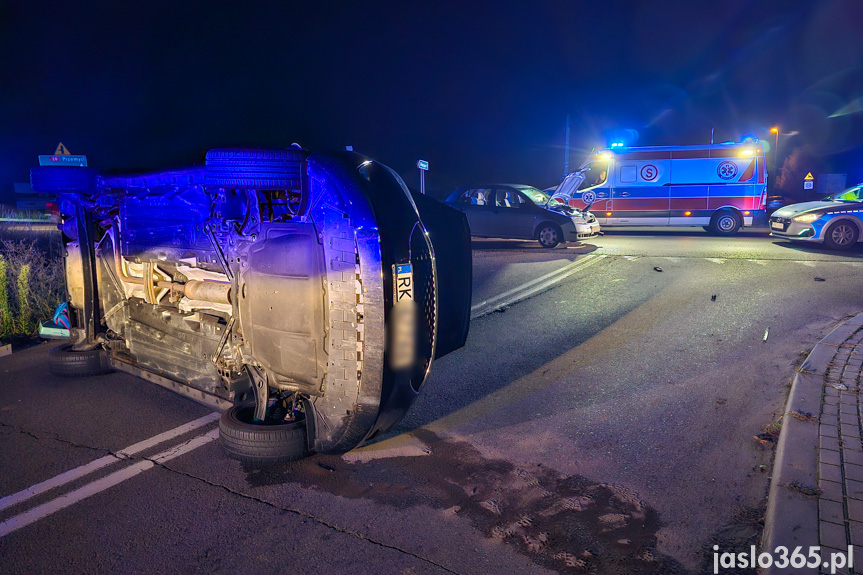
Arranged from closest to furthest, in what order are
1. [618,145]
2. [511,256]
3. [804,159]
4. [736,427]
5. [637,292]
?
[736,427], [637,292], [511,256], [618,145], [804,159]

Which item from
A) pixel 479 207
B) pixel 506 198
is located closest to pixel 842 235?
pixel 506 198

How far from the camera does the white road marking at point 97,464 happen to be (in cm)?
337

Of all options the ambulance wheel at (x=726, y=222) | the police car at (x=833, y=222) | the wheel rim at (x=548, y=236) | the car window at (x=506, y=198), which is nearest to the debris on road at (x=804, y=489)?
the wheel rim at (x=548, y=236)

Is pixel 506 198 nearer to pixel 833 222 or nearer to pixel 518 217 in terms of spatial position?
pixel 518 217

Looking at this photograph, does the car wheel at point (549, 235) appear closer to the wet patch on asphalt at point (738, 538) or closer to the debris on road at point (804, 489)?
the debris on road at point (804, 489)

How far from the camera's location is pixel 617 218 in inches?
702

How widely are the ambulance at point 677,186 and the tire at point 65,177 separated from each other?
591 inches

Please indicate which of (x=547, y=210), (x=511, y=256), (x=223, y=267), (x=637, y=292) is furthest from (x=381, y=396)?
(x=547, y=210)

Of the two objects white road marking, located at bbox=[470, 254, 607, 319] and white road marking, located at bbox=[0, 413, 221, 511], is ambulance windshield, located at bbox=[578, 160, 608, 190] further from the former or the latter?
white road marking, located at bbox=[0, 413, 221, 511]

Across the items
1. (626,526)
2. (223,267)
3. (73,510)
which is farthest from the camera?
(223,267)

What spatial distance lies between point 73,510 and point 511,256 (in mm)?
10155

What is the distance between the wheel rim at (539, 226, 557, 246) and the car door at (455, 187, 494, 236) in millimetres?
1415

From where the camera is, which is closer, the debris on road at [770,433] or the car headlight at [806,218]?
the debris on road at [770,433]

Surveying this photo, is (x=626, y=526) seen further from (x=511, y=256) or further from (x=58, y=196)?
(x=511, y=256)
